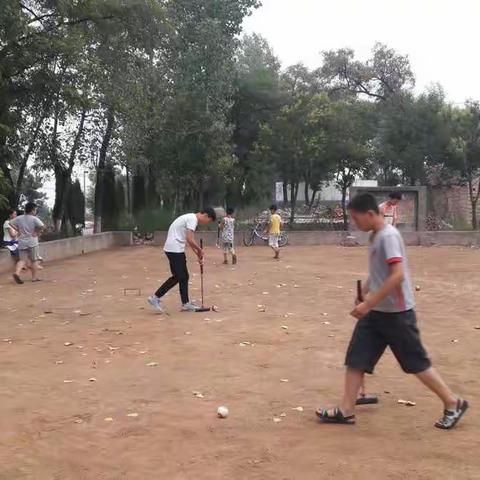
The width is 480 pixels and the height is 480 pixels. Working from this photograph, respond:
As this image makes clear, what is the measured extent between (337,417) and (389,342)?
25.9 inches

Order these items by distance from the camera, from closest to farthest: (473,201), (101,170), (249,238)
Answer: (101,170), (249,238), (473,201)

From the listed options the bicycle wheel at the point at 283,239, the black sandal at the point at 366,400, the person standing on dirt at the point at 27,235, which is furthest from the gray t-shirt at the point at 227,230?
the black sandal at the point at 366,400

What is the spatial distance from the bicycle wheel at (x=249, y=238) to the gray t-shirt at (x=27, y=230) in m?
11.9

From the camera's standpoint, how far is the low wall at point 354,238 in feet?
80.0

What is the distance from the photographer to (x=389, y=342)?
4.50m

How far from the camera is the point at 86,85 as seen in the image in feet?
54.2

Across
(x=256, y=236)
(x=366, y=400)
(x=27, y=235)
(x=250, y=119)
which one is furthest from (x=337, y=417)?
(x=250, y=119)

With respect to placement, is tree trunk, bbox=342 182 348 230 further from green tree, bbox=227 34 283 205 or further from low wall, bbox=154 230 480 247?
green tree, bbox=227 34 283 205

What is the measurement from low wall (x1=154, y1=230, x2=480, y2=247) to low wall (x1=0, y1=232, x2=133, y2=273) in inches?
63.5

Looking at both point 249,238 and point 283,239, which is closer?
point 283,239

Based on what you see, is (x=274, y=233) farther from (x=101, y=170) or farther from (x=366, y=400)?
(x=366, y=400)

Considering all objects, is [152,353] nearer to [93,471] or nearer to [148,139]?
[93,471]

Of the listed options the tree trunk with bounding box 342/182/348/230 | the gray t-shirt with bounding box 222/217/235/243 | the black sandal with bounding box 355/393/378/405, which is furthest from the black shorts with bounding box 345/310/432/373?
the tree trunk with bounding box 342/182/348/230

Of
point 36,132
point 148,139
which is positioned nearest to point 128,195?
point 148,139
